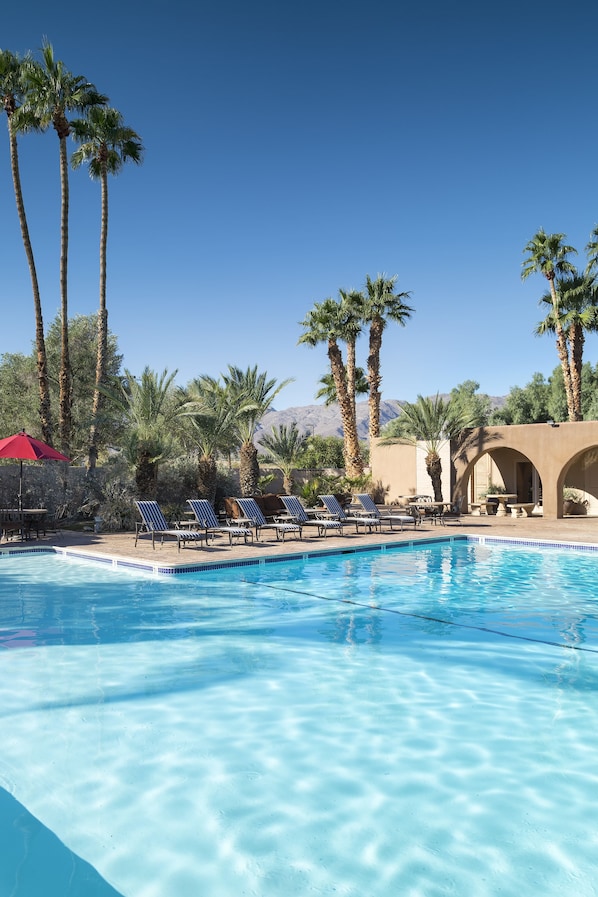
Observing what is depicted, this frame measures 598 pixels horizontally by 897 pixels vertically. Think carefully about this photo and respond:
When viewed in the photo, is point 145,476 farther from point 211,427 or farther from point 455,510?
point 455,510

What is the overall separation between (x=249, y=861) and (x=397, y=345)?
90.3 ft

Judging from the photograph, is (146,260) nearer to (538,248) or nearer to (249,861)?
(538,248)

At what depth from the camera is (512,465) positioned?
2709 cm

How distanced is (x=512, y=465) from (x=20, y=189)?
21920mm

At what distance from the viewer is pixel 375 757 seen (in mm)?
4789

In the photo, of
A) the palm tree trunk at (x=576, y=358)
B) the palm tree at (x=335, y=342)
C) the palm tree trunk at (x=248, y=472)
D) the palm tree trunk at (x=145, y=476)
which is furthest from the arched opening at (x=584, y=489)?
the palm tree trunk at (x=145, y=476)

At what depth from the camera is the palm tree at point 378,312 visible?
97.2 ft

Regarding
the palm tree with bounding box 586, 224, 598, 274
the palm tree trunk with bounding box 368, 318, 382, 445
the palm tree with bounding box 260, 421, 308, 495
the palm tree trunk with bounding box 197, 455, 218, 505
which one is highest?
the palm tree with bounding box 586, 224, 598, 274

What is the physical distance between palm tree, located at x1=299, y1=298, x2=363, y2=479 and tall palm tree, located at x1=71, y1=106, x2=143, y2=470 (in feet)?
31.0

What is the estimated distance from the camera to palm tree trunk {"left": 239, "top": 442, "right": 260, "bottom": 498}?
21.1 m

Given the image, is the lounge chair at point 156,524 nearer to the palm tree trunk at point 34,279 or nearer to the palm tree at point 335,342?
the palm tree trunk at point 34,279

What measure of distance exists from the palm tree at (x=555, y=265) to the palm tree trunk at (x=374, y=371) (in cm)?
767

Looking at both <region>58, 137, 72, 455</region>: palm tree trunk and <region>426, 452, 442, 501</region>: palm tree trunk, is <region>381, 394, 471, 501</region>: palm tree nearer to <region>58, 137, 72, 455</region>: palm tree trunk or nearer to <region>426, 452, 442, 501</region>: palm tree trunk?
<region>426, 452, 442, 501</region>: palm tree trunk

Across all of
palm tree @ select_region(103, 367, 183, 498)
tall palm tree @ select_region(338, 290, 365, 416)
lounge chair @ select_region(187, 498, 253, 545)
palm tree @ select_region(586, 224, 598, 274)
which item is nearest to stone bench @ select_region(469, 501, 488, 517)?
tall palm tree @ select_region(338, 290, 365, 416)
